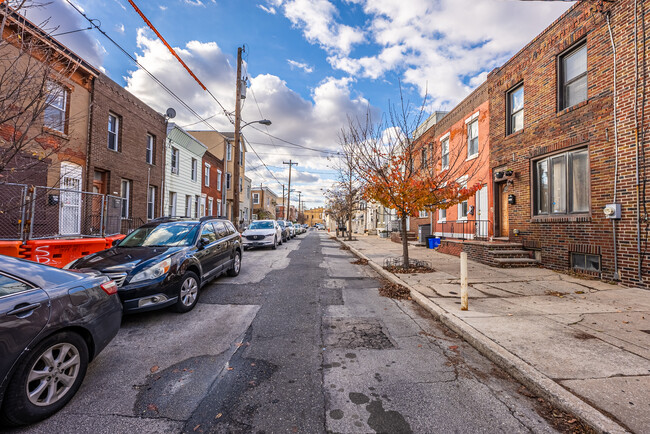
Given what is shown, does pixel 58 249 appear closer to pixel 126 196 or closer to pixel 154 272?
pixel 154 272

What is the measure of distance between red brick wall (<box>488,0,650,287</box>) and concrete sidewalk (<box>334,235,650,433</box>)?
1.10m

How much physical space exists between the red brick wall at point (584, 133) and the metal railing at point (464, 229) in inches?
80.1

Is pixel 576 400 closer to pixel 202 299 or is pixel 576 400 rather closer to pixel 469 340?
pixel 469 340

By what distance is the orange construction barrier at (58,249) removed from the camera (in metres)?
6.54

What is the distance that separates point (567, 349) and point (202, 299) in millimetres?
5835

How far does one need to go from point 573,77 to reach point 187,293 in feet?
35.5

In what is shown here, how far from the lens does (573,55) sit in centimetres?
831

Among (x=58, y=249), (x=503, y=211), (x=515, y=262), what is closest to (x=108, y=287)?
(x=58, y=249)

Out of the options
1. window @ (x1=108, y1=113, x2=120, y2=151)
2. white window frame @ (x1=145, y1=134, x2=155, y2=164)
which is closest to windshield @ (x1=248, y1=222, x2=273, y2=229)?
white window frame @ (x1=145, y1=134, x2=155, y2=164)

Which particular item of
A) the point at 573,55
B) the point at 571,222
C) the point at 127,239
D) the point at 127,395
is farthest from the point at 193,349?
the point at 573,55

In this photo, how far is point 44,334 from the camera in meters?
2.43

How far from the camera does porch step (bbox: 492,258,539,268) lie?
9.05 meters

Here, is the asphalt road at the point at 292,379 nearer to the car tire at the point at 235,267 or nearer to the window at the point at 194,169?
the car tire at the point at 235,267

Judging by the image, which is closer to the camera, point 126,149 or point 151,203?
point 126,149
